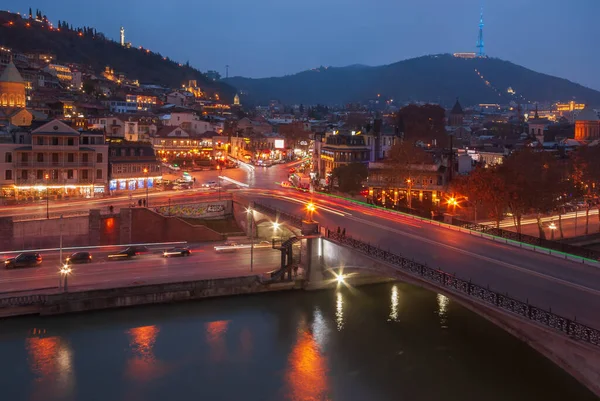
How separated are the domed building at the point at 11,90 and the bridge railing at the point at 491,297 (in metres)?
61.9

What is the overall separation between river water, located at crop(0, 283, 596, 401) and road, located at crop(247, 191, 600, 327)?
2699mm

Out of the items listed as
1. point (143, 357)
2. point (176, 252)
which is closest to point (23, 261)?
point (176, 252)

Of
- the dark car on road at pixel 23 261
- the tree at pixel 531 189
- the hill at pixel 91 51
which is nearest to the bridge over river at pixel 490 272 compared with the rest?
the tree at pixel 531 189

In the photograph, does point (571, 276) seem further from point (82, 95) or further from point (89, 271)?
point (82, 95)

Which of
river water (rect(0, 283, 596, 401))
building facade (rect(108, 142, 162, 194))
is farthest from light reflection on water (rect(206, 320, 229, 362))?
building facade (rect(108, 142, 162, 194))

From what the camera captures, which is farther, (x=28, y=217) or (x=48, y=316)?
(x=28, y=217)

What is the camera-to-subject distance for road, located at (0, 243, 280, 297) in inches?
929

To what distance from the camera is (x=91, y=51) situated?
15150cm

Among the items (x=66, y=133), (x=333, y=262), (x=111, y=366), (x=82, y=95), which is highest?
(x=82, y=95)

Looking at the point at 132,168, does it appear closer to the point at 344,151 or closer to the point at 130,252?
the point at 130,252

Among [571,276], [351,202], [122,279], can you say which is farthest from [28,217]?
[571,276]

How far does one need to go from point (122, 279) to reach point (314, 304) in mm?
8260

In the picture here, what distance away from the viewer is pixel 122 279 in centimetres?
2452

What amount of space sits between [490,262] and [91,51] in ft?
496
